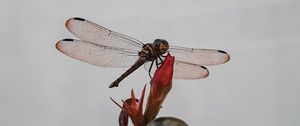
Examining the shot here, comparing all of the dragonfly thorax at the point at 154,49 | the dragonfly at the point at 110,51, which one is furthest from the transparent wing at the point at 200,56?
the dragonfly thorax at the point at 154,49

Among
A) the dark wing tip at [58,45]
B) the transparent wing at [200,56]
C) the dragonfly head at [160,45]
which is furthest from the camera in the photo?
the transparent wing at [200,56]

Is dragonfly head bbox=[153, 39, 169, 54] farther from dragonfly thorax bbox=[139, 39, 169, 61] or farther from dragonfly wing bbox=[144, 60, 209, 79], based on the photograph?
dragonfly wing bbox=[144, 60, 209, 79]

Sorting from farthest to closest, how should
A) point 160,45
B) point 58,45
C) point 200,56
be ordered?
point 200,56
point 58,45
point 160,45

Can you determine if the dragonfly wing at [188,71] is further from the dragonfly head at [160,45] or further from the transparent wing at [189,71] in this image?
the dragonfly head at [160,45]

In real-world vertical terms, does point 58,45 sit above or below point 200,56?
below

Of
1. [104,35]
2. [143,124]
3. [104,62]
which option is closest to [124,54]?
[104,62]

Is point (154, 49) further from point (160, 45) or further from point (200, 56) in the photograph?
point (200, 56)

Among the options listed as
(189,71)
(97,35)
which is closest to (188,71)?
(189,71)

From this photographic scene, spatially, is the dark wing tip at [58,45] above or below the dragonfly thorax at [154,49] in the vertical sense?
below
